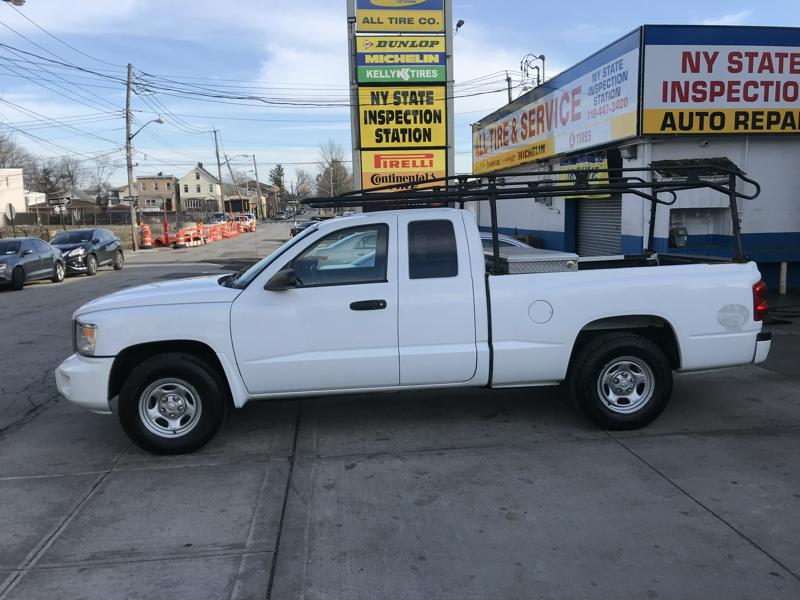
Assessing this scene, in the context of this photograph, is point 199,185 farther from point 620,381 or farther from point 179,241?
point 620,381

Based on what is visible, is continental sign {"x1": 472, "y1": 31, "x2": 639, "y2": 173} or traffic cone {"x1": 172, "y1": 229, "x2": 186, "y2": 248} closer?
continental sign {"x1": 472, "y1": 31, "x2": 639, "y2": 173}

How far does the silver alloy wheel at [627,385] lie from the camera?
5453 mm

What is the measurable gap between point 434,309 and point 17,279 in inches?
616

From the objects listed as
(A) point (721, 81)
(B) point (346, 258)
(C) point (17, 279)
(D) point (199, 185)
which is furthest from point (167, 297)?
(D) point (199, 185)

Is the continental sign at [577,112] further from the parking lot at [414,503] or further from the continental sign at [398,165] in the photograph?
the parking lot at [414,503]

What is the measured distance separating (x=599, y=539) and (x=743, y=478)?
146cm

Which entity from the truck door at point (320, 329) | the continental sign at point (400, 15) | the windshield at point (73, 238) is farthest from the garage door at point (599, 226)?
the windshield at point (73, 238)

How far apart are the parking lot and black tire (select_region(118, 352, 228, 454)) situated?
0.55 ft

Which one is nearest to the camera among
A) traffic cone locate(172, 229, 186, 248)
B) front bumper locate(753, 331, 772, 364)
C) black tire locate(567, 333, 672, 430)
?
black tire locate(567, 333, 672, 430)

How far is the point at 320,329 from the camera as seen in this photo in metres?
5.09

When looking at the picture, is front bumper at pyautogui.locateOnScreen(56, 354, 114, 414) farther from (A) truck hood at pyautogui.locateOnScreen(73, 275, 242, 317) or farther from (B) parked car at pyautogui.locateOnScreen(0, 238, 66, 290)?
(B) parked car at pyautogui.locateOnScreen(0, 238, 66, 290)

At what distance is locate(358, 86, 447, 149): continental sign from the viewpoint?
15281 mm

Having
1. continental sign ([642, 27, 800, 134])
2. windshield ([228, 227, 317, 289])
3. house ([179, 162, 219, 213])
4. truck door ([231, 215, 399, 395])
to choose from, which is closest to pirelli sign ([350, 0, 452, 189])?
continental sign ([642, 27, 800, 134])

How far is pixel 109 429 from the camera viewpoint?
588 cm
